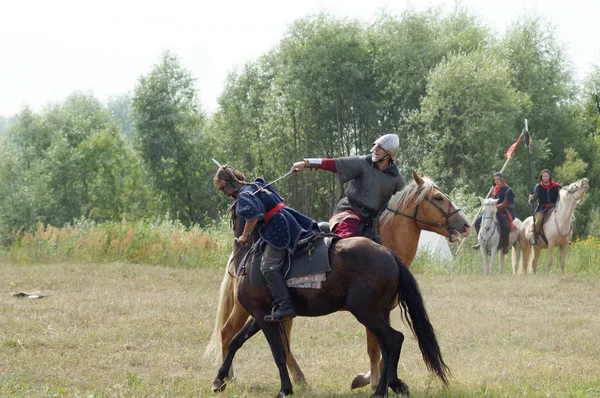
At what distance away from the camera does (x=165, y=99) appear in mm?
50938

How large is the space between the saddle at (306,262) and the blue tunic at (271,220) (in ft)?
0.30

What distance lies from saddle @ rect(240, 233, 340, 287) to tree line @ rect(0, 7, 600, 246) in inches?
1044

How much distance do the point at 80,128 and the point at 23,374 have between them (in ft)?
189

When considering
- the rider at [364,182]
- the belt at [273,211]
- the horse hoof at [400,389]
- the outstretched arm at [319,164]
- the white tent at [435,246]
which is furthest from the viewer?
the white tent at [435,246]

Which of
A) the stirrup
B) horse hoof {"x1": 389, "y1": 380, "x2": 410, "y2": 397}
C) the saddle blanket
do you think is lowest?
horse hoof {"x1": 389, "y1": 380, "x2": 410, "y2": 397}

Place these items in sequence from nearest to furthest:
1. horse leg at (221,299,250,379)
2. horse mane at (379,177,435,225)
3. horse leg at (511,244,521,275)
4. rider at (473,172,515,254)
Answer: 1. horse leg at (221,299,250,379)
2. horse mane at (379,177,435,225)
3. rider at (473,172,515,254)
4. horse leg at (511,244,521,275)

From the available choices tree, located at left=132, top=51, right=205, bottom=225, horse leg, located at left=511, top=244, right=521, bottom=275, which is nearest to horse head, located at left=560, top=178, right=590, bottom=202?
horse leg, located at left=511, top=244, right=521, bottom=275

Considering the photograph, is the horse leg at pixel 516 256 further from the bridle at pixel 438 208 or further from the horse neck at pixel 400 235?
the horse neck at pixel 400 235

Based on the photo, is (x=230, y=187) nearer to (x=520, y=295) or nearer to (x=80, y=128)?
(x=520, y=295)

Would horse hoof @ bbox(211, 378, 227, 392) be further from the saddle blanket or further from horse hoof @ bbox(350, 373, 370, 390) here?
horse hoof @ bbox(350, 373, 370, 390)

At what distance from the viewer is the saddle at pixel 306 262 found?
22.5ft

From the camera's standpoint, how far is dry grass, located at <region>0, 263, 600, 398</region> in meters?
7.52

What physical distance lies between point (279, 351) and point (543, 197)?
1406 cm

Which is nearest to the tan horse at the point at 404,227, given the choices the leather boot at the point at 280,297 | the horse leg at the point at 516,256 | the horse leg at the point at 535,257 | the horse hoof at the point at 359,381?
the horse hoof at the point at 359,381
